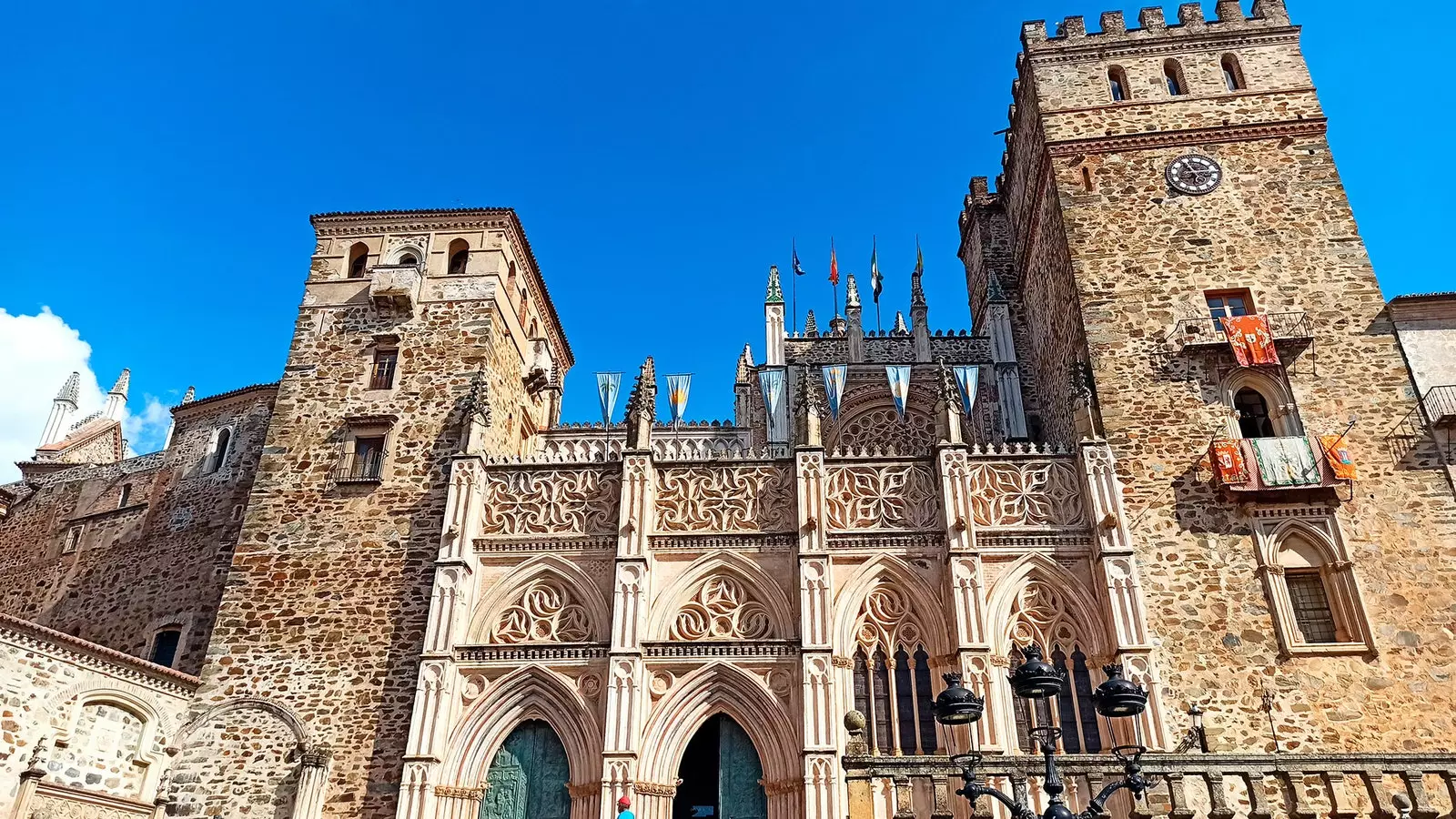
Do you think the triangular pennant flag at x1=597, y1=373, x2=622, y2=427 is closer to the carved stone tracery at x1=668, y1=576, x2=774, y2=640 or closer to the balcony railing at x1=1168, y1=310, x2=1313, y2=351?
the carved stone tracery at x1=668, y1=576, x2=774, y2=640

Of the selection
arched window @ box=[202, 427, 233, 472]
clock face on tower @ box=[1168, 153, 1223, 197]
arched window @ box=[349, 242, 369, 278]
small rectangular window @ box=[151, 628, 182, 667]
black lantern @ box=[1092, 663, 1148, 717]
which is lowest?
black lantern @ box=[1092, 663, 1148, 717]

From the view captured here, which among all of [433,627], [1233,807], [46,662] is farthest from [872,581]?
[46,662]

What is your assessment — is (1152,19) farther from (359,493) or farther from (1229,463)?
(359,493)

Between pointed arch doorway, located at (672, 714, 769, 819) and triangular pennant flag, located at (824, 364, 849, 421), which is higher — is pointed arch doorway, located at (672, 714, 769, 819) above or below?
below

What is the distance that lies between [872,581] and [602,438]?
443 inches

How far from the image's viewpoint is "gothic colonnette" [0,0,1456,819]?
17312mm

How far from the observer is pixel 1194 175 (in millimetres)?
22984

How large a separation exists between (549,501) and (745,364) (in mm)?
13597

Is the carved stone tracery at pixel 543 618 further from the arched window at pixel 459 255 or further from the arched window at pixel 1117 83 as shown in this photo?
the arched window at pixel 1117 83

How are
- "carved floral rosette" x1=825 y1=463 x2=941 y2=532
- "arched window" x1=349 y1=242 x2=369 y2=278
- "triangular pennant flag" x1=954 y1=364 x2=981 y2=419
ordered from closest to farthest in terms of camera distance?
"carved floral rosette" x1=825 y1=463 x2=941 y2=532 < "arched window" x1=349 y1=242 x2=369 y2=278 < "triangular pennant flag" x1=954 y1=364 x2=981 y2=419

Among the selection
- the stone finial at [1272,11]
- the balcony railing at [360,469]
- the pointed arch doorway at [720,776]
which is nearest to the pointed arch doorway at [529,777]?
the pointed arch doorway at [720,776]

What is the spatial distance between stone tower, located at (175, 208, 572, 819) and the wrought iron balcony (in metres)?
0.04

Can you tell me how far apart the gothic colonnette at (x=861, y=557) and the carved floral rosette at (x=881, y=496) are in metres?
0.08

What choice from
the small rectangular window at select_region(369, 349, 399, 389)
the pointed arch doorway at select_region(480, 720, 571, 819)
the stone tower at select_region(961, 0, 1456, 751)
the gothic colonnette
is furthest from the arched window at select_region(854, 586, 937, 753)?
the small rectangular window at select_region(369, 349, 399, 389)
